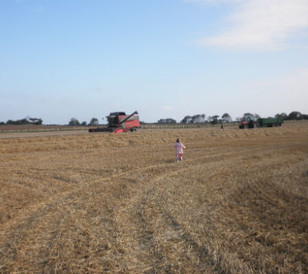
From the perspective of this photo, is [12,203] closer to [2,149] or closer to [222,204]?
[222,204]

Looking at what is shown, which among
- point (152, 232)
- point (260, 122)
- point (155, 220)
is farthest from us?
point (260, 122)

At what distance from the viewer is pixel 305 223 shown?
840cm

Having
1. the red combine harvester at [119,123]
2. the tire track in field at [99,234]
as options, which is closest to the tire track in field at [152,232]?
the tire track in field at [99,234]

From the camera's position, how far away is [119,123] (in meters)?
48.6

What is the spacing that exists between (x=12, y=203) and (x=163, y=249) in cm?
609

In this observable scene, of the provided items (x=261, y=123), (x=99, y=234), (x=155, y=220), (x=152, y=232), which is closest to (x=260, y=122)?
(x=261, y=123)

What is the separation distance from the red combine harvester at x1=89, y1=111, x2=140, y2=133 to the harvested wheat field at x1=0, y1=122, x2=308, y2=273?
102 ft

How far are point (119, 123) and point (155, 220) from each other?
4030 cm

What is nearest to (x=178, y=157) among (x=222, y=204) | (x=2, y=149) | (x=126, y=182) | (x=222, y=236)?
(x=126, y=182)

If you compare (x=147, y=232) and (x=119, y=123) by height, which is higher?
(x=119, y=123)

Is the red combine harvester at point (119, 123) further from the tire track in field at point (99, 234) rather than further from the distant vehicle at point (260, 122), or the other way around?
the tire track in field at point (99, 234)

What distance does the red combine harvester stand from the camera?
48253mm

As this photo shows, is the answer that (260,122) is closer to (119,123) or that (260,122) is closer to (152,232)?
(119,123)

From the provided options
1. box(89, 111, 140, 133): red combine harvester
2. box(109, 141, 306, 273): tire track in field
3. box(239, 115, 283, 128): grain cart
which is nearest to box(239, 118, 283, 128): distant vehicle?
box(239, 115, 283, 128): grain cart
